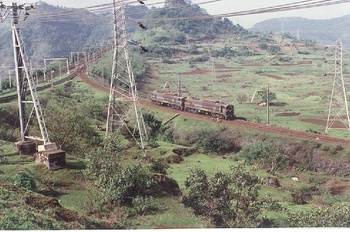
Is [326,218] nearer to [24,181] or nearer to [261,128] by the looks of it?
[24,181]

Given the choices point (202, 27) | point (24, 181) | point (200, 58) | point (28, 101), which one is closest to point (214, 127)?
point (28, 101)

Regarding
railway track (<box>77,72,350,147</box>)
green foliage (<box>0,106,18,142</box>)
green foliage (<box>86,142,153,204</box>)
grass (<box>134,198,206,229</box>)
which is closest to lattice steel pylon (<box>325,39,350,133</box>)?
railway track (<box>77,72,350,147</box>)

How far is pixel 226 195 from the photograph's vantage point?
20.2 meters

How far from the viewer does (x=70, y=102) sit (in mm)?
47812

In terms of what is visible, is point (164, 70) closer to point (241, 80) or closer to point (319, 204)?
point (241, 80)

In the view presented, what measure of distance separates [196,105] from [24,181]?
1341 inches

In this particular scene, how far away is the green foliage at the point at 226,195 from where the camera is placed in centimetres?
1959

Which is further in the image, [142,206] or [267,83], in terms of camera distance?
[267,83]

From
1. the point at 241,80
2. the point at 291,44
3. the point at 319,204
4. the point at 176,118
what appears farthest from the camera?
the point at 291,44

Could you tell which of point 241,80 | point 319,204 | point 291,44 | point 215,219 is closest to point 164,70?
point 241,80

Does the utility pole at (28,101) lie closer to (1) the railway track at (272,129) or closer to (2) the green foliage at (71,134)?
(2) the green foliage at (71,134)

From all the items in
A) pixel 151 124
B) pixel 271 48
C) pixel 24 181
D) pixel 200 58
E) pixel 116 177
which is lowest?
pixel 151 124

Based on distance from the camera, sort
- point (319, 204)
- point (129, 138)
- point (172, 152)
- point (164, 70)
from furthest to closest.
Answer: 1. point (164, 70)
2. point (129, 138)
3. point (172, 152)
4. point (319, 204)

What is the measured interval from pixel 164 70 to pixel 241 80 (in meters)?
22.7
